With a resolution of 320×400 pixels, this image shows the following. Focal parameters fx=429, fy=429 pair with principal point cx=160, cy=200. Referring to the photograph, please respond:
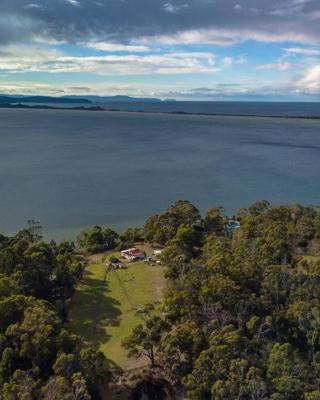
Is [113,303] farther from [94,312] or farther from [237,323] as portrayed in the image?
[237,323]

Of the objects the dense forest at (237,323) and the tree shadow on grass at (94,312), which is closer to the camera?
the dense forest at (237,323)

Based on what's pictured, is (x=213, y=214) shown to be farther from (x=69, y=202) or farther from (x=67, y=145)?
(x=67, y=145)

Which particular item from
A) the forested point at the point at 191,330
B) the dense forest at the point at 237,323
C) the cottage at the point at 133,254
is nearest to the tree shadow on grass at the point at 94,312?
the forested point at the point at 191,330

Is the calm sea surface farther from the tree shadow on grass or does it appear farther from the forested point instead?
the forested point

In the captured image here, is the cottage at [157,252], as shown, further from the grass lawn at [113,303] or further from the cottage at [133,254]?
the grass lawn at [113,303]

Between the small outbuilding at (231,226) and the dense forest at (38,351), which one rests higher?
the small outbuilding at (231,226)

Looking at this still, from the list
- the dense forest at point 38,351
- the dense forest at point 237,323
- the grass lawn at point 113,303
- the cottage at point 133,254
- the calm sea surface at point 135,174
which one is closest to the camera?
the dense forest at point 38,351
